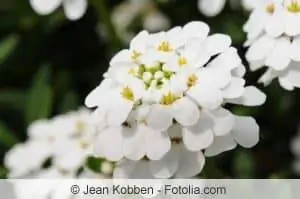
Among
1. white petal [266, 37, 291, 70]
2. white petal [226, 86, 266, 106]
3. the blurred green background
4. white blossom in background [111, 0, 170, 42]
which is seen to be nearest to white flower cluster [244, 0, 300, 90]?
white petal [266, 37, 291, 70]

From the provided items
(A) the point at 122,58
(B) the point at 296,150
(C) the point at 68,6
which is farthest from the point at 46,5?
(B) the point at 296,150

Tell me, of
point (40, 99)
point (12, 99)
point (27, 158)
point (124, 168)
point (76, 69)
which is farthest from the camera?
point (76, 69)

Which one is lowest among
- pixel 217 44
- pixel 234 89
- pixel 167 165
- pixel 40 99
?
pixel 167 165

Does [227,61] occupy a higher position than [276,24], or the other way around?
[276,24]

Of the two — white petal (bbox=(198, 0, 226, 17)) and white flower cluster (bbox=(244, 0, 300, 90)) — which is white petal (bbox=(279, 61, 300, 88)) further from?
white petal (bbox=(198, 0, 226, 17))

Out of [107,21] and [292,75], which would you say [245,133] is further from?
[107,21]

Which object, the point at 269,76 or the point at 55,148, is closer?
the point at 269,76

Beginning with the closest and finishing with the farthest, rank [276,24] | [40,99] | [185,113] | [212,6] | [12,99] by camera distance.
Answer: [185,113] < [276,24] < [212,6] < [40,99] < [12,99]
